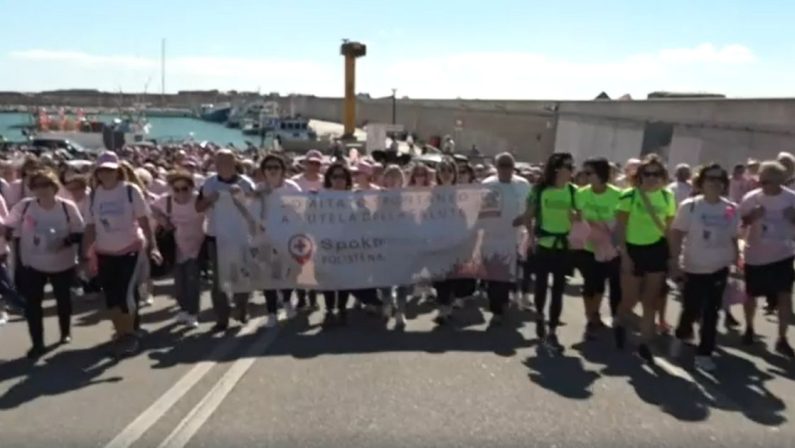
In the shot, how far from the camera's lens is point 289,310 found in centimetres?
1018

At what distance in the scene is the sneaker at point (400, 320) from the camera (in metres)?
9.45

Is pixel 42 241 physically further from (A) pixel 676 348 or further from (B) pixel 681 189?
(B) pixel 681 189

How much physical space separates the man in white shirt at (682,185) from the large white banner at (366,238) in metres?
2.75

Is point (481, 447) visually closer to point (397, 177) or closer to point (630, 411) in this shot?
point (630, 411)

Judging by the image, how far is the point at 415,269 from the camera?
9.95 meters

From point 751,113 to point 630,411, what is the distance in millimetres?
24605

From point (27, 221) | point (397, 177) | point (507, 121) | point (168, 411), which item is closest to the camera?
point (168, 411)

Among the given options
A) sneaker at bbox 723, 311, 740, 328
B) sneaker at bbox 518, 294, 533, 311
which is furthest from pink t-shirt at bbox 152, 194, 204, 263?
sneaker at bbox 723, 311, 740, 328

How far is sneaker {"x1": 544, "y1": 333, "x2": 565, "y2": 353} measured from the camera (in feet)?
27.7

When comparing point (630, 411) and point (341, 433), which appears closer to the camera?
point (341, 433)

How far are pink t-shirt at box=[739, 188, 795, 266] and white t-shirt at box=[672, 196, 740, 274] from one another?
697 millimetres

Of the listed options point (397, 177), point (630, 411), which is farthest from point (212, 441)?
point (397, 177)

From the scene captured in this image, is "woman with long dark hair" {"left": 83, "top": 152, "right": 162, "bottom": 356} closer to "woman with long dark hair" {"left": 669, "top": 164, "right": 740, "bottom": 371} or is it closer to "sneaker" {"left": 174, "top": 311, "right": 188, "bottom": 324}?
"sneaker" {"left": 174, "top": 311, "right": 188, "bottom": 324}

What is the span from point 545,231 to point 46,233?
448 cm
